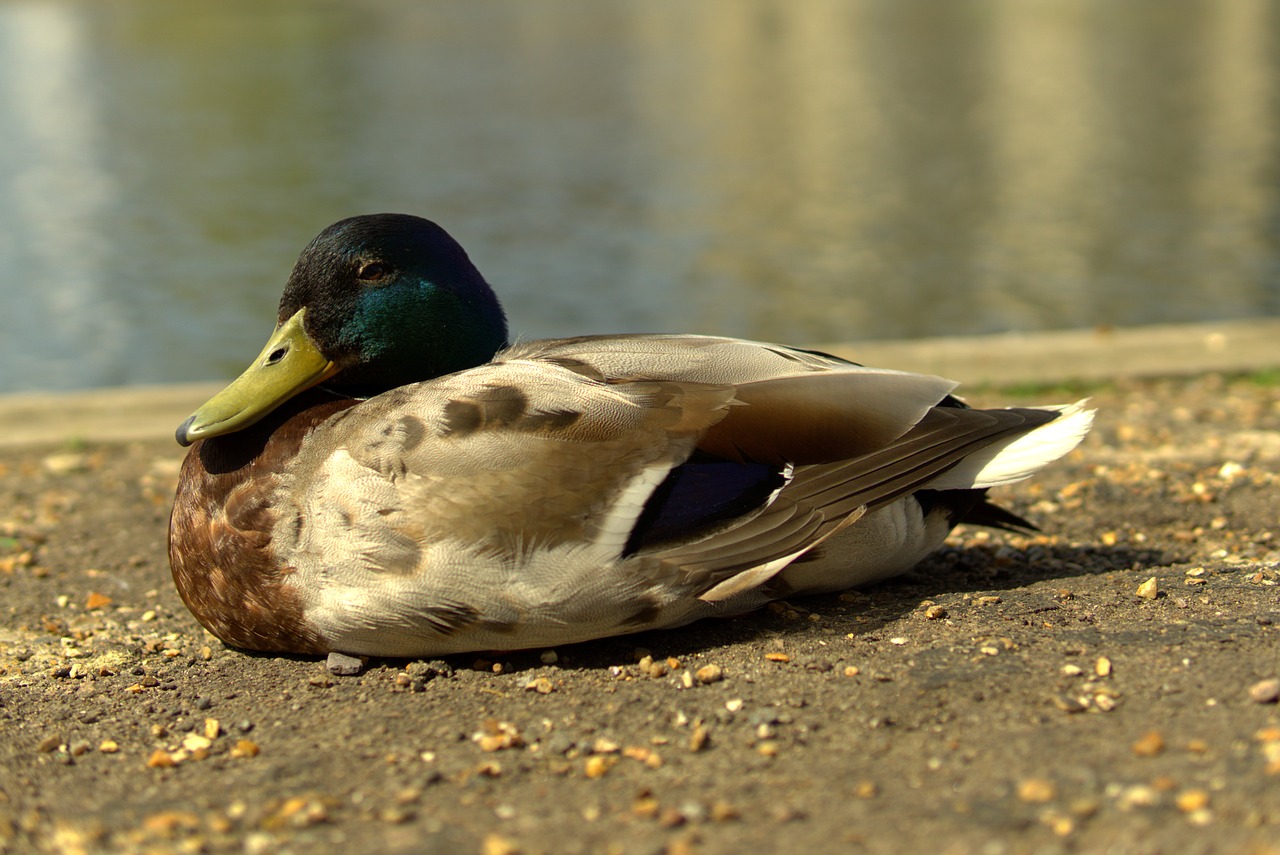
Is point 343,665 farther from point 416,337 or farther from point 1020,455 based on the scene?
point 1020,455

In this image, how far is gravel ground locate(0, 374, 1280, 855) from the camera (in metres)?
2.47

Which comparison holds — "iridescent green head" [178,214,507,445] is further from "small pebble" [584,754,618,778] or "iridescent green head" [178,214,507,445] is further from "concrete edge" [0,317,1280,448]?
"concrete edge" [0,317,1280,448]

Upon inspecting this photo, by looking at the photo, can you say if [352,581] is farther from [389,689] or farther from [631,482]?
[631,482]

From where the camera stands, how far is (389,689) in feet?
10.5

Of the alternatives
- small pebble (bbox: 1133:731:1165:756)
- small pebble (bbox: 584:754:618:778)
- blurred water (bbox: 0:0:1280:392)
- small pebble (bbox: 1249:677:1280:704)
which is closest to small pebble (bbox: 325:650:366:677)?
small pebble (bbox: 584:754:618:778)

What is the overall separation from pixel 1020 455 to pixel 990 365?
11.0 ft

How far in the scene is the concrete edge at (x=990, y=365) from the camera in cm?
638

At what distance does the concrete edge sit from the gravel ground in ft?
7.68

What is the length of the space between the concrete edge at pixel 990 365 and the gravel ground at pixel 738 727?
2342 millimetres

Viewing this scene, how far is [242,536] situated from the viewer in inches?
128

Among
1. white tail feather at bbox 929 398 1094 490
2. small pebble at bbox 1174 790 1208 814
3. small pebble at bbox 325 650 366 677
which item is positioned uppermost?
white tail feather at bbox 929 398 1094 490

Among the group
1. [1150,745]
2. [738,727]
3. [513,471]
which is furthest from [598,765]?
[1150,745]

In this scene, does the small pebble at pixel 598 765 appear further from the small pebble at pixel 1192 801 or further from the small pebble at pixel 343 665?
the small pebble at pixel 1192 801

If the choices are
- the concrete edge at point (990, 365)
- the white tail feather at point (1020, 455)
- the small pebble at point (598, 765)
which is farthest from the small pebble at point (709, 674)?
the concrete edge at point (990, 365)
